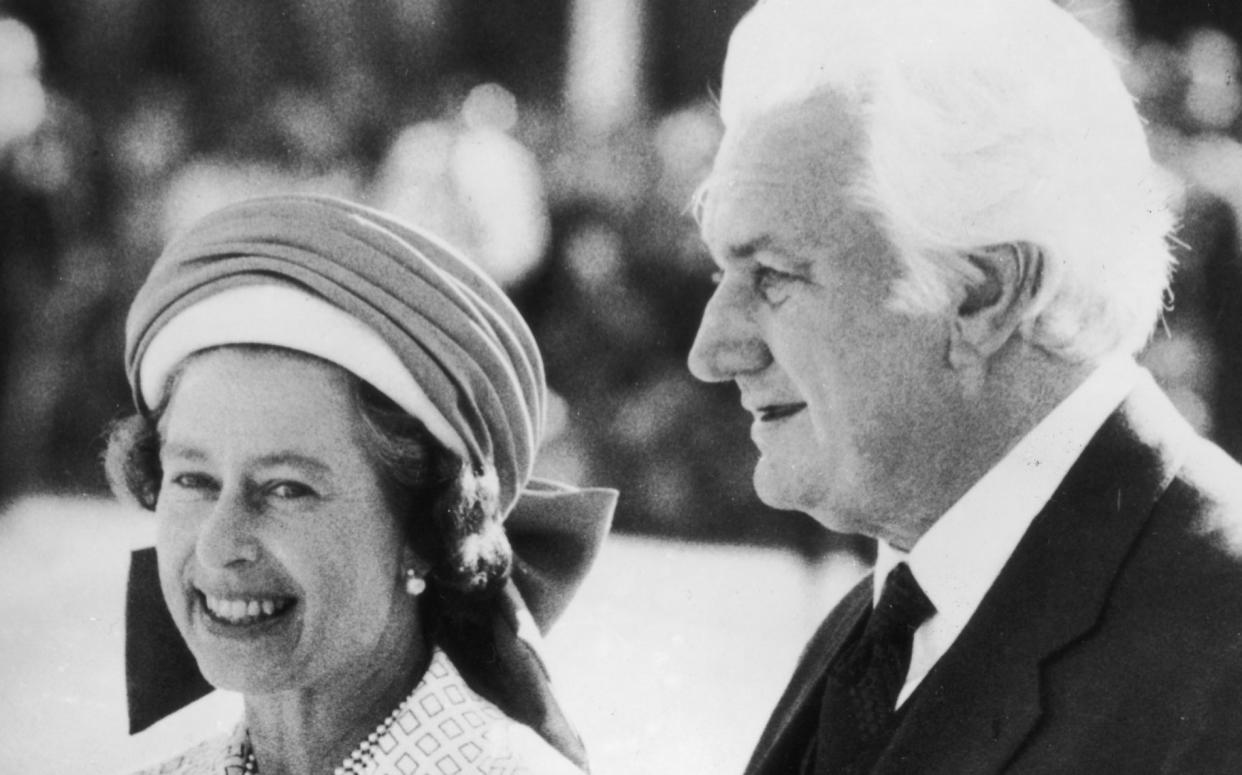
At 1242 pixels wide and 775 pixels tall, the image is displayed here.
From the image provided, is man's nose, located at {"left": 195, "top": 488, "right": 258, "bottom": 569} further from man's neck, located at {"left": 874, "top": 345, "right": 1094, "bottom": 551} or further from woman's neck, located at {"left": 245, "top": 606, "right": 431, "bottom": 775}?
man's neck, located at {"left": 874, "top": 345, "right": 1094, "bottom": 551}

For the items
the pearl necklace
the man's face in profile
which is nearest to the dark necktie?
the man's face in profile

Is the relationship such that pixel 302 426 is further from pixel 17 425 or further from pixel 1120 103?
pixel 17 425

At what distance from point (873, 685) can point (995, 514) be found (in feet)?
1.01

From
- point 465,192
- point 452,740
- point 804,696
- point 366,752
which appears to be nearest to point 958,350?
point 804,696

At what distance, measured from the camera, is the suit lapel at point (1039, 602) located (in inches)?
63.4

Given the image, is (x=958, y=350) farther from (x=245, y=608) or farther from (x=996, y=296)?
(x=245, y=608)

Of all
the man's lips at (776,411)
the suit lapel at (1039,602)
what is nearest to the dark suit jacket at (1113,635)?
the suit lapel at (1039,602)

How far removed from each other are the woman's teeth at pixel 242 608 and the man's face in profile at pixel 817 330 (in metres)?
0.70

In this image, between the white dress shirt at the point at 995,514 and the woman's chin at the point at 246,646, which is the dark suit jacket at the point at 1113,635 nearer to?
the white dress shirt at the point at 995,514

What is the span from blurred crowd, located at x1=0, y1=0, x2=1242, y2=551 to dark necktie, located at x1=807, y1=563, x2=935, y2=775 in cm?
118

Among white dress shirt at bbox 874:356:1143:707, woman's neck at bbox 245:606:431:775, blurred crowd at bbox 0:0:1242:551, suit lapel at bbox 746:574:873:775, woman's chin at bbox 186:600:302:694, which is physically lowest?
suit lapel at bbox 746:574:873:775

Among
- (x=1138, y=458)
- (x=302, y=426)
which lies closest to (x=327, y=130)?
(x=302, y=426)

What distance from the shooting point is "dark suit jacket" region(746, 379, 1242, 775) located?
1495 mm

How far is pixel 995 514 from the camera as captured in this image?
178cm
